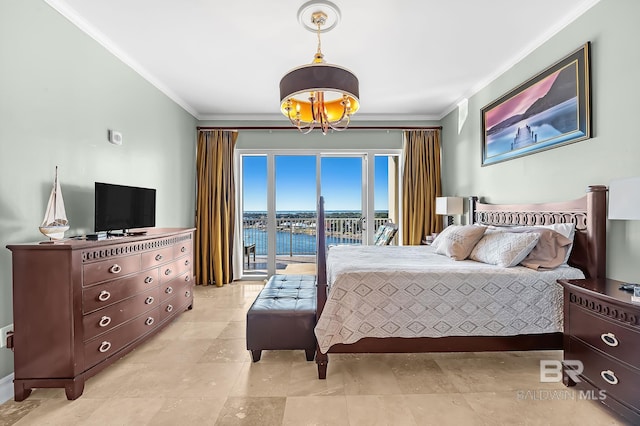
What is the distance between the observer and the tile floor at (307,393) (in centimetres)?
168

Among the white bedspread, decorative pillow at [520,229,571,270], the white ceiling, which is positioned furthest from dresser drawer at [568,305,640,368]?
the white ceiling

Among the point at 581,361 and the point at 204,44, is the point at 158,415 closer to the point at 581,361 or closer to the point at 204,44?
the point at 581,361

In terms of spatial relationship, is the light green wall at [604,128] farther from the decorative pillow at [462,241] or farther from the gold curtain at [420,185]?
the gold curtain at [420,185]

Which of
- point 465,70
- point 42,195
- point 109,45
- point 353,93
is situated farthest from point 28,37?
point 465,70

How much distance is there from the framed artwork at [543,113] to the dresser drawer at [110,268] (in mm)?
3646

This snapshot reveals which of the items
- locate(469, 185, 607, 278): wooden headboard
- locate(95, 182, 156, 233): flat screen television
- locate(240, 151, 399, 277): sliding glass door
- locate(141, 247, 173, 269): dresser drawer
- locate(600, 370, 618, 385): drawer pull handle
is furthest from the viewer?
locate(240, 151, 399, 277): sliding glass door

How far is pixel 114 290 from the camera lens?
2.19 metres

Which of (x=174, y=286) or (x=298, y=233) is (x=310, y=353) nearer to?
(x=174, y=286)

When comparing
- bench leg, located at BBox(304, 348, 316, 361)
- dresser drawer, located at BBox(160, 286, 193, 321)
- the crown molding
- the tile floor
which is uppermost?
the crown molding

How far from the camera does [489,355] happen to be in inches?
94.4

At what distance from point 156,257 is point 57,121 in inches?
50.6

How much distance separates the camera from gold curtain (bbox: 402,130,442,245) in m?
4.86

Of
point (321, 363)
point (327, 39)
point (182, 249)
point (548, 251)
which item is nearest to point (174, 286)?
point (182, 249)

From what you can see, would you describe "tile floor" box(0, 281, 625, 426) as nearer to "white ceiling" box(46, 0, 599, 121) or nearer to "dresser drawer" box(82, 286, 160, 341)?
"dresser drawer" box(82, 286, 160, 341)
